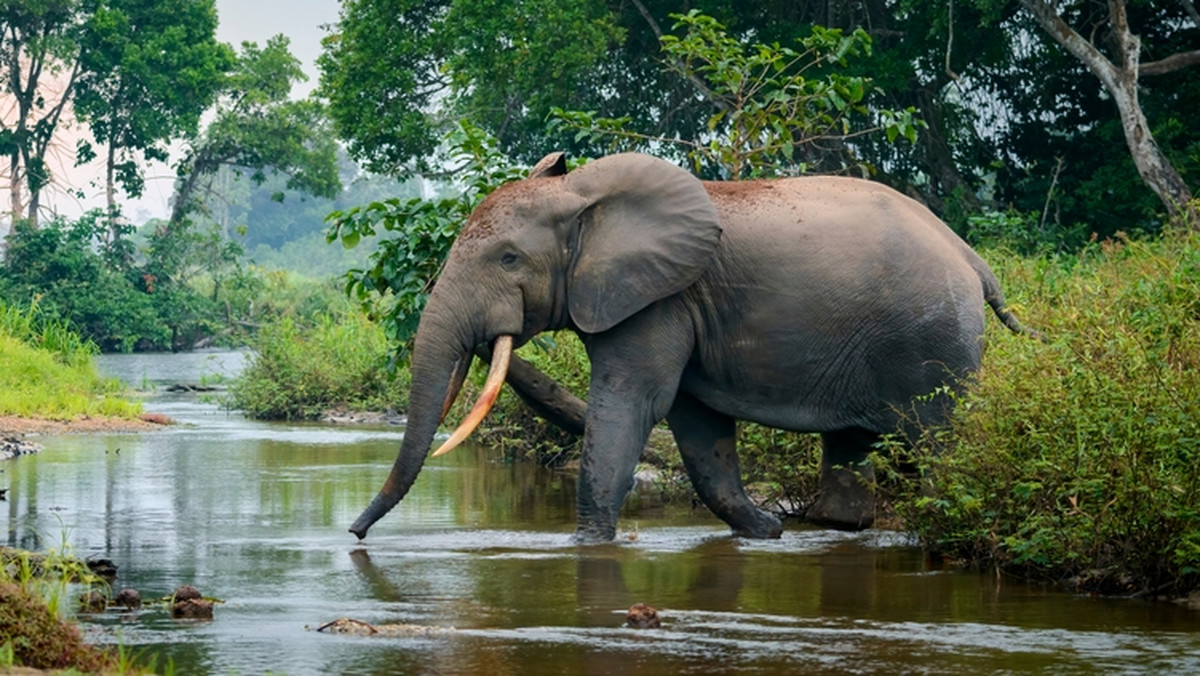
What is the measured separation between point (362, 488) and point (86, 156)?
120ft

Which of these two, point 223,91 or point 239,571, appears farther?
point 223,91

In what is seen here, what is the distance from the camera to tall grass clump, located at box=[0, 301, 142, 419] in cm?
1981

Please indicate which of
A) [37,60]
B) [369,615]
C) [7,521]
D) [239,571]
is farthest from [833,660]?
[37,60]

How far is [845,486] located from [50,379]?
574 inches

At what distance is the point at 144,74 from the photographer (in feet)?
145

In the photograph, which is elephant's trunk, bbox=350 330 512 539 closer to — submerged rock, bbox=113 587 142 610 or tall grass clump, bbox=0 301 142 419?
submerged rock, bbox=113 587 142 610

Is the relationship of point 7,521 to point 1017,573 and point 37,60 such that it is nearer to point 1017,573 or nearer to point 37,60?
point 1017,573

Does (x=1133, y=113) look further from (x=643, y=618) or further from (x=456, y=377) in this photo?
(x=643, y=618)

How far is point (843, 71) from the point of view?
27.1m

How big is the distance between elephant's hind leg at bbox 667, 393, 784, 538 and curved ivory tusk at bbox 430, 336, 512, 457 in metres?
1.37

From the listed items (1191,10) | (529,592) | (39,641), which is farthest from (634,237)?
(1191,10)

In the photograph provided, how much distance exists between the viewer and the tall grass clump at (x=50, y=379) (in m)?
19.8

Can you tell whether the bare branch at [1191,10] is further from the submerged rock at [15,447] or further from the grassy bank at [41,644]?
the grassy bank at [41,644]

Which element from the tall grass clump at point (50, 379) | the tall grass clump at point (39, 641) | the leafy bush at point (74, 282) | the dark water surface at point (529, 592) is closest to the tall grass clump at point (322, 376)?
the tall grass clump at point (50, 379)
